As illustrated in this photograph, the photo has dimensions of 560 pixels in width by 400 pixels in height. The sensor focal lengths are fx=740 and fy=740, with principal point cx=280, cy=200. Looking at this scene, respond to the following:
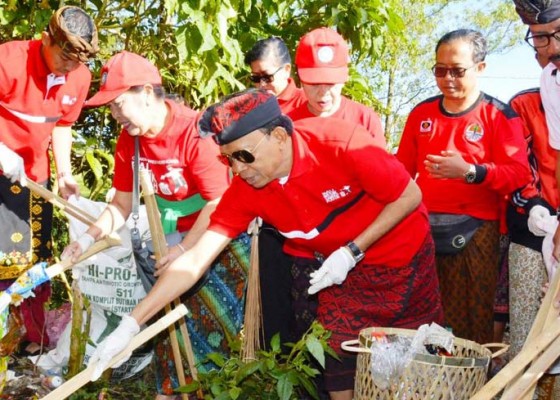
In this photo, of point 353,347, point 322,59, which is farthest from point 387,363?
point 322,59

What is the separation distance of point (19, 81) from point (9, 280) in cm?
105

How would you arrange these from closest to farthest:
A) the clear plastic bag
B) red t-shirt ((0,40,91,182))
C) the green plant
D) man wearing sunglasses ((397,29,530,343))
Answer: the clear plastic bag, the green plant, man wearing sunglasses ((397,29,530,343)), red t-shirt ((0,40,91,182))

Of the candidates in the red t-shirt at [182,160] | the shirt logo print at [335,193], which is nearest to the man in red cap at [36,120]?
the red t-shirt at [182,160]

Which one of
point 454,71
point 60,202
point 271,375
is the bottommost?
point 271,375

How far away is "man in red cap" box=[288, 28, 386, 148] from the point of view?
3.35 metres

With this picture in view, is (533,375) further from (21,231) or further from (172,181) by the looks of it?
(21,231)

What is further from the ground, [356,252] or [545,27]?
[545,27]

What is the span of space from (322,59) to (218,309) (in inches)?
47.9

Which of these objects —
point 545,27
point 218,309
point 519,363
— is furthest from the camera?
point 218,309

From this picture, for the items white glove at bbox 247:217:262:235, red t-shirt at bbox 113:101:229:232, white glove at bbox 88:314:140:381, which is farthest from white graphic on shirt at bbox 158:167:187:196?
white glove at bbox 88:314:140:381

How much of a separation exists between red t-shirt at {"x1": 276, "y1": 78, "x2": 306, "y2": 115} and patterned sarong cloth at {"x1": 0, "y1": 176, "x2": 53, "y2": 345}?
1351mm

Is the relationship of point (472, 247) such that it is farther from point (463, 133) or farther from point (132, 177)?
point (132, 177)

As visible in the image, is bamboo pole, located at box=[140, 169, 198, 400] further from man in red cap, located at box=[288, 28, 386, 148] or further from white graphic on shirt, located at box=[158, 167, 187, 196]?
man in red cap, located at box=[288, 28, 386, 148]

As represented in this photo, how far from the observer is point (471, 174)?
10.3 ft
